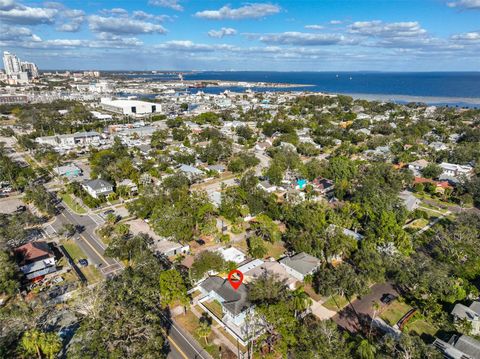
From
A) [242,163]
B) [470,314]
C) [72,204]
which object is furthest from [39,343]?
[242,163]

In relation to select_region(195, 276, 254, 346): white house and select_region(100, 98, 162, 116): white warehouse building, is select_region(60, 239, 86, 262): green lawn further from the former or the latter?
select_region(100, 98, 162, 116): white warehouse building

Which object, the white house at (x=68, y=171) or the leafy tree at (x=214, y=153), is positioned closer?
the white house at (x=68, y=171)

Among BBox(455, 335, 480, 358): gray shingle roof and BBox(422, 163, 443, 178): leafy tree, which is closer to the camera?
BBox(455, 335, 480, 358): gray shingle roof

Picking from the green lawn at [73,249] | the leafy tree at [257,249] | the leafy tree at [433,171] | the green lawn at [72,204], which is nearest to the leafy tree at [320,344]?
the leafy tree at [257,249]

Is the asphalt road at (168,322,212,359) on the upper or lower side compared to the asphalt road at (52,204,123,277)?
upper

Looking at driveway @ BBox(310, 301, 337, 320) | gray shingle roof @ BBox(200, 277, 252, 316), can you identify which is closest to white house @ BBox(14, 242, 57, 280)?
gray shingle roof @ BBox(200, 277, 252, 316)

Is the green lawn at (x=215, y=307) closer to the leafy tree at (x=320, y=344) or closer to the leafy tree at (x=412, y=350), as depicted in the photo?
the leafy tree at (x=320, y=344)
